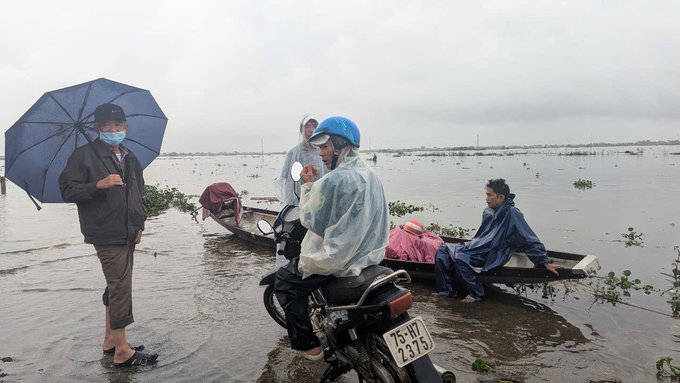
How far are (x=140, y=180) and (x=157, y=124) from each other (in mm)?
890

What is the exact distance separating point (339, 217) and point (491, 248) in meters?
3.43

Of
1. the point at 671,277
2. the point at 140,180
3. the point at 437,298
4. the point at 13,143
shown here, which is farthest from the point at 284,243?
the point at 671,277

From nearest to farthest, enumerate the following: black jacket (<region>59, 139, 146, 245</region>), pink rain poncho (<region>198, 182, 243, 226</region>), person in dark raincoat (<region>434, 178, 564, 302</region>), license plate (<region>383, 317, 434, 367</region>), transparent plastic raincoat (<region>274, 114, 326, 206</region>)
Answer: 1. license plate (<region>383, 317, 434, 367</region>)
2. black jacket (<region>59, 139, 146, 245</region>)
3. transparent plastic raincoat (<region>274, 114, 326, 206</region>)
4. person in dark raincoat (<region>434, 178, 564, 302</region>)
5. pink rain poncho (<region>198, 182, 243, 226</region>)

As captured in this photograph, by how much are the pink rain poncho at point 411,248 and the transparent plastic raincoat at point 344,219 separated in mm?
3563

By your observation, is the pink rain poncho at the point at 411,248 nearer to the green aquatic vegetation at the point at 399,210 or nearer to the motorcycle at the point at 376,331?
the motorcycle at the point at 376,331

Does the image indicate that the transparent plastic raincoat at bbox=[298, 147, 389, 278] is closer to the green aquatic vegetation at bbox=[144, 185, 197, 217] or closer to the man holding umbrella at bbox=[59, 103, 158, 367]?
the man holding umbrella at bbox=[59, 103, 158, 367]

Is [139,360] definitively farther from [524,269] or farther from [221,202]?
[221,202]

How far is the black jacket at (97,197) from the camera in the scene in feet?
11.6

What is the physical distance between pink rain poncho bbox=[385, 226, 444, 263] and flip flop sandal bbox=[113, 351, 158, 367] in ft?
11.7

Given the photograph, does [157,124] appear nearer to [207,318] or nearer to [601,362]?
[207,318]

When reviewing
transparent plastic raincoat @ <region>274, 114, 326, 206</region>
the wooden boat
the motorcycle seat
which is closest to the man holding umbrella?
transparent plastic raincoat @ <region>274, 114, 326, 206</region>

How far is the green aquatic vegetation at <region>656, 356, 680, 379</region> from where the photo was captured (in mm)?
3645

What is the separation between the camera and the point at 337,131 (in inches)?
118

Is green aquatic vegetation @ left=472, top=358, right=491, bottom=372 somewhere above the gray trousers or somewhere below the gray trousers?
below
